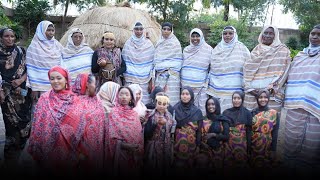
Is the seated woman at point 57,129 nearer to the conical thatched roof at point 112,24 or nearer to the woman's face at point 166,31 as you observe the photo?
the woman's face at point 166,31

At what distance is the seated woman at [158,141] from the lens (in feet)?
11.9

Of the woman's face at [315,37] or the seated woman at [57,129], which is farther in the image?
the woman's face at [315,37]

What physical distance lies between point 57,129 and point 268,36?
2883 millimetres

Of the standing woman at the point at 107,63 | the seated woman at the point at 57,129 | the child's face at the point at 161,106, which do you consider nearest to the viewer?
the seated woman at the point at 57,129

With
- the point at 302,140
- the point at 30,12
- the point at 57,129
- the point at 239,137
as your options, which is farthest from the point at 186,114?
the point at 30,12

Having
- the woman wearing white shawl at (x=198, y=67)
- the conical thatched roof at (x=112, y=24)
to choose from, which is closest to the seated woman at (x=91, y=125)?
the woman wearing white shawl at (x=198, y=67)

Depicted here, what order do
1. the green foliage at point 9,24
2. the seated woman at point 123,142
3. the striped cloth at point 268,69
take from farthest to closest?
the green foliage at point 9,24
the striped cloth at point 268,69
the seated woman at point 123,142

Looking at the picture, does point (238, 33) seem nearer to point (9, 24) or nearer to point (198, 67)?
point (9, 24)

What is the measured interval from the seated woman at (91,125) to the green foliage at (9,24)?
6.21 metres

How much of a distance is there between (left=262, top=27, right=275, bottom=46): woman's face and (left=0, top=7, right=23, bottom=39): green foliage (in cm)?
652

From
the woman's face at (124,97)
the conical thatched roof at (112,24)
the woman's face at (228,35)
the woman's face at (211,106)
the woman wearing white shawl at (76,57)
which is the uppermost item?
the conical thatched roof at (112,24)

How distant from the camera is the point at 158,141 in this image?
12.0 ft

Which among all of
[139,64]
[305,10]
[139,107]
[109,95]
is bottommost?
[139,107]

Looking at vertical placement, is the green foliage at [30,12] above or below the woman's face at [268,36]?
above
